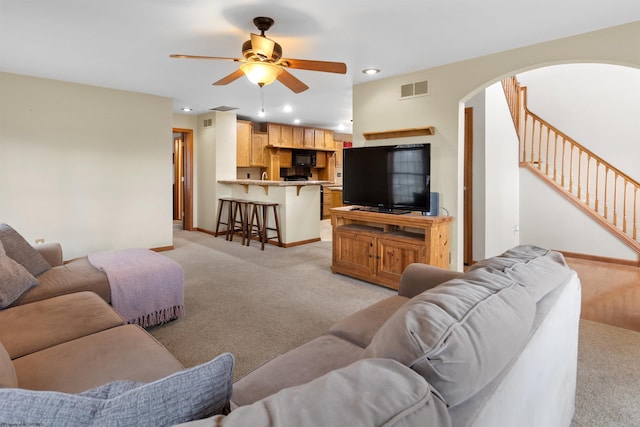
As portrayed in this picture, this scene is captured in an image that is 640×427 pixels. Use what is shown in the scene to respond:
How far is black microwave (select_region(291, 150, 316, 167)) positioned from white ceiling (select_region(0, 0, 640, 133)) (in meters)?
4.39

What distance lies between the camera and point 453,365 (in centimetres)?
76

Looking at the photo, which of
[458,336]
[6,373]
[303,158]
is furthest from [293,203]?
[458,336]

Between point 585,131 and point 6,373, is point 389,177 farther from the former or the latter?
point 585,131

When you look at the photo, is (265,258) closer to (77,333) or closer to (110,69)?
(110,69)

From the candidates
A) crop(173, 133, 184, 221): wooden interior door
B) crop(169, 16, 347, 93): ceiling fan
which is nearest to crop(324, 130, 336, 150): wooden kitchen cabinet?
crop(173, 133, 184, 221): wooden interior door

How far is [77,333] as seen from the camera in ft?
5.88

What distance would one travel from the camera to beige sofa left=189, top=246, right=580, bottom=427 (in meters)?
0.63

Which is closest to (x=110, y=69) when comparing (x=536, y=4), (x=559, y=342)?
(x=536, y=4)

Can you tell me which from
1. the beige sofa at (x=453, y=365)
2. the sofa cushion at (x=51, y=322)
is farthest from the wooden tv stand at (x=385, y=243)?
the sofa cushion at (x=51, y=322)

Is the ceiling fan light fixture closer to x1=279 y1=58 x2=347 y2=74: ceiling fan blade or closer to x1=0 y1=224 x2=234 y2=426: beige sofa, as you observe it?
x1=279 y1=58 x2=347 y2=74: ceiling fan blade

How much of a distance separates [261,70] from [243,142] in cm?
492

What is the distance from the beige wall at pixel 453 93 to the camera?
9.57ft

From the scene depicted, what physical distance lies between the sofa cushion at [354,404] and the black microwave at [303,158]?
819 cm

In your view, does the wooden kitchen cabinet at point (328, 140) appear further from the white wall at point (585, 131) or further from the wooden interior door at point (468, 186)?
the wooden interior door at point (468, 186)
